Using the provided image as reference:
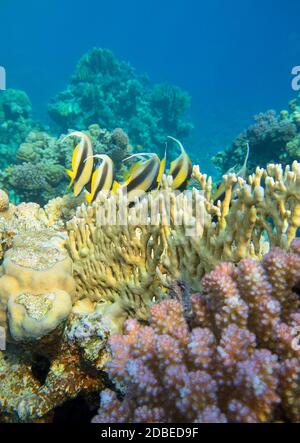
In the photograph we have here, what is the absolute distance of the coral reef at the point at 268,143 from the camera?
9.33m

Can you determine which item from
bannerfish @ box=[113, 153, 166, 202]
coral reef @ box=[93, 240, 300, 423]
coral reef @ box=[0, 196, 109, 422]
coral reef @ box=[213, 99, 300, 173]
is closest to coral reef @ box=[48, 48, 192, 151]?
coral reef @ box=[213, 99, 300, 173]

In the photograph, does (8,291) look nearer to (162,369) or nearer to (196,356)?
(162,369)

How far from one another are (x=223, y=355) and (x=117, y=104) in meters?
18.2

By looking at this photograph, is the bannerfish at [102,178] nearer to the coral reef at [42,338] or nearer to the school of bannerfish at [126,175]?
the school of bannerfish at [126,175]

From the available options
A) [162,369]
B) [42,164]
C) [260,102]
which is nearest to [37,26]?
[260,102]

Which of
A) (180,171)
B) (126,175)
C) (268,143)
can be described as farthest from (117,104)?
(126,175)

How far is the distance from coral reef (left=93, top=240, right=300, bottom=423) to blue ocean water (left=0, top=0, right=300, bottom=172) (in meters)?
50.9

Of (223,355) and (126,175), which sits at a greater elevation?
(126,175)

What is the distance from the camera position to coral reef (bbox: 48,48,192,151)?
54.7 feet

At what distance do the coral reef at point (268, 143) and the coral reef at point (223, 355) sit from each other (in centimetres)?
760

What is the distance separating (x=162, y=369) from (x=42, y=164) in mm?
7318

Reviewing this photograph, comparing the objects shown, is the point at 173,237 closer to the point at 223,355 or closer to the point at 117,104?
the point at 223,355

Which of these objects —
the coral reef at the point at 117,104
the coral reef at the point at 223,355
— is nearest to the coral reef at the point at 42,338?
the coral reef at the point at 223,355

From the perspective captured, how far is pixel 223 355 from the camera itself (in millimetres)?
1511
